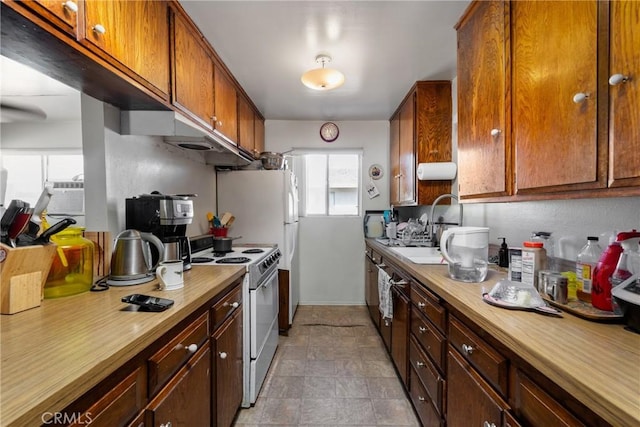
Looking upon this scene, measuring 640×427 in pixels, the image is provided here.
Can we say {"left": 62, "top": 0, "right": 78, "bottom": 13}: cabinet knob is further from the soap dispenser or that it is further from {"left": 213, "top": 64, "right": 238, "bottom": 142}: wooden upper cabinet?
the soap dispenser

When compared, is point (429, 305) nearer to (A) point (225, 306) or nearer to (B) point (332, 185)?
(A) point (225, 306)

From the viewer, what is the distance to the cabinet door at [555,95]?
0.87 m

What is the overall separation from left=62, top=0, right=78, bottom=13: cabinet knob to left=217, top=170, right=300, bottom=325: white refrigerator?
194 cm

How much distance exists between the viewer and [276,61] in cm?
218

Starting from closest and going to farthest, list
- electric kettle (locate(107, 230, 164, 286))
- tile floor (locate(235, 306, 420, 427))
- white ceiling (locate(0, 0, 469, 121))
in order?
electric kettle (locate(107, 230, 164, 286)), white ceiling (locate(0, 0, 469, 121)), tile floor (locate(235, 306, 420, 427))

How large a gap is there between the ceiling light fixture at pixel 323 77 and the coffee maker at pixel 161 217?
123 centimetres

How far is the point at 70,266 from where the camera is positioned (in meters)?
1.10

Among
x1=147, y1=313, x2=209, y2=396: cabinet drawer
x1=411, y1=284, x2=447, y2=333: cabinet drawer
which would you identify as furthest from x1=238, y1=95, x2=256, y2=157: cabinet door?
x1=411, y1=284, x2=447, y2=333: cabinet drawer

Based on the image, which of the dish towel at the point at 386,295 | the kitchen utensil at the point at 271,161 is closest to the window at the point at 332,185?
the kitchen utensil at the point at 271,161

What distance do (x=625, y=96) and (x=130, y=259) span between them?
1.84 metres

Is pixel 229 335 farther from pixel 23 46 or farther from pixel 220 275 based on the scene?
pixel 23 46

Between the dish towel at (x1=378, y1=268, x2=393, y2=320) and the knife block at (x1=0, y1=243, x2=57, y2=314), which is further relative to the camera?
the dish towel at (x1=378, y1=268, x2=393, y2=320)

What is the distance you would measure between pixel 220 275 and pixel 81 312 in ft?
2.06

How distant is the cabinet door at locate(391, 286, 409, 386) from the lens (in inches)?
71.1
